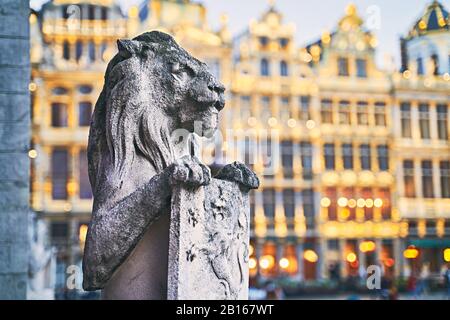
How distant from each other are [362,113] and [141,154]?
115ft

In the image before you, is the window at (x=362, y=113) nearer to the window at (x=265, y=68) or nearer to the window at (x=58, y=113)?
the window at (x=265, y=68)

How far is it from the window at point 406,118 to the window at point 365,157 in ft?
7.79

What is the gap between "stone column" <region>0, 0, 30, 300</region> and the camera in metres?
7.45

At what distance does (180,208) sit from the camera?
2969 mm

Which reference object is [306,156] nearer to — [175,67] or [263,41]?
→ [263,41]

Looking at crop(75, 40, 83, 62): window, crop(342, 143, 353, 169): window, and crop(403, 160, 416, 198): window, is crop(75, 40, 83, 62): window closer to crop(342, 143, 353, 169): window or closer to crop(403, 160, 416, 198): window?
crop(342, 143, 353, 169): window

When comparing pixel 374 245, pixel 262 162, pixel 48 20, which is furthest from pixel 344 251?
pixel 48 20

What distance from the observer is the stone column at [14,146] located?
7.45 metres

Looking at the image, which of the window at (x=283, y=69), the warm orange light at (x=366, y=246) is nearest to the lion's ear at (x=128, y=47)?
the window at (x=283, y=69)

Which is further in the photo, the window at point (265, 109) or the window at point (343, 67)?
the window at point (343, 67)

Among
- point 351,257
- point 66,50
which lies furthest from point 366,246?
point 66,50

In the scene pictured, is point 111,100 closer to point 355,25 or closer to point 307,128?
point 307,128

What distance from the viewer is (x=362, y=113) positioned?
37312 millimetres
